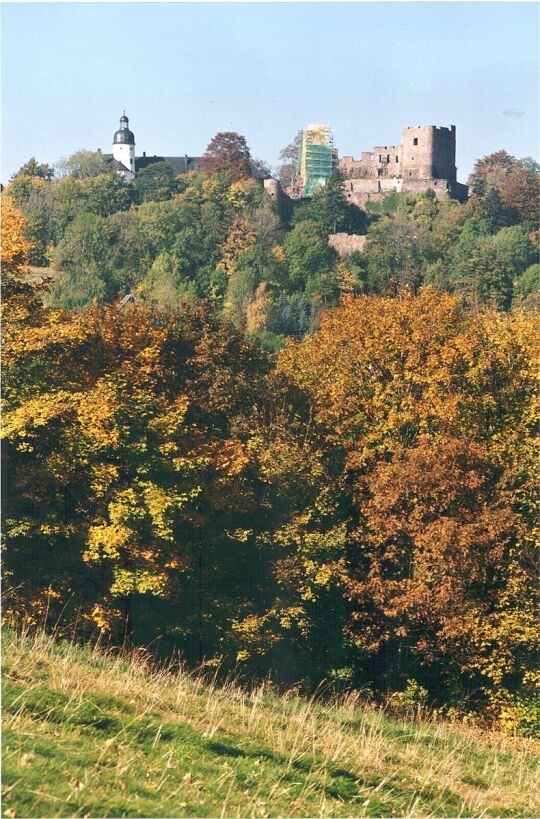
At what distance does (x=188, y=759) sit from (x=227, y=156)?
112m

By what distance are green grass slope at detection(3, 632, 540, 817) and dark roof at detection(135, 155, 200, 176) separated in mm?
118812

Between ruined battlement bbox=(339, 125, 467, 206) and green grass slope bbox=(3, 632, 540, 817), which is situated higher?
ruined battlement bbox=(339, 125, 467, 206)

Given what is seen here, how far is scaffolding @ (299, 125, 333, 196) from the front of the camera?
127938 mm

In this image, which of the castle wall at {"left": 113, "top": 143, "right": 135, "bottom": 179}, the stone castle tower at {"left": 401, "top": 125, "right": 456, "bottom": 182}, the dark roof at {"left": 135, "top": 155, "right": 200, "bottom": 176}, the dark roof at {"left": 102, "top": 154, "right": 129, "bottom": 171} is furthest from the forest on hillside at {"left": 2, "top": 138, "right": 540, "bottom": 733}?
the dark roof at {"left": 135, "top": 155, "right": 200, "bottom": 176}

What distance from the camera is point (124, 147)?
125 meters

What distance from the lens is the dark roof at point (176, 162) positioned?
129000 millimetres

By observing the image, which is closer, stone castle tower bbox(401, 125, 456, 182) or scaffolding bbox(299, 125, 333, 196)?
stone castle tower bbox(401, 125, 456, 182)

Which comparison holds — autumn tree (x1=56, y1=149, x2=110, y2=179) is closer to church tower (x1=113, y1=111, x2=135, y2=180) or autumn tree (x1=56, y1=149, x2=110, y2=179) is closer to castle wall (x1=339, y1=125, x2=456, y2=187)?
church tower (x1=113, y1=111, x2=135, y2=180)

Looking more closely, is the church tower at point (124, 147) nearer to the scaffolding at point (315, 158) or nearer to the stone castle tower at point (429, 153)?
the scaffolding at point (315, 158)

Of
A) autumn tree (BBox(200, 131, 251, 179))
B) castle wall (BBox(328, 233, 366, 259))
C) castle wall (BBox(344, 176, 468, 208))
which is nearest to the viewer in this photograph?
castle wall (BBox(328, 233, 366, 259))

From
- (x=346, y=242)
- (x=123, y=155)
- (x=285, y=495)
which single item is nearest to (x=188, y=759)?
(x=285, y=495)

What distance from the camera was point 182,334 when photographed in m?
28.4

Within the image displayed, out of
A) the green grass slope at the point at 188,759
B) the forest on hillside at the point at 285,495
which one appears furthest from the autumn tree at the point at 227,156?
the green grass slope at the point at 188,759

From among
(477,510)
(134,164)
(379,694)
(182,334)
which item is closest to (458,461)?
(477,510)
